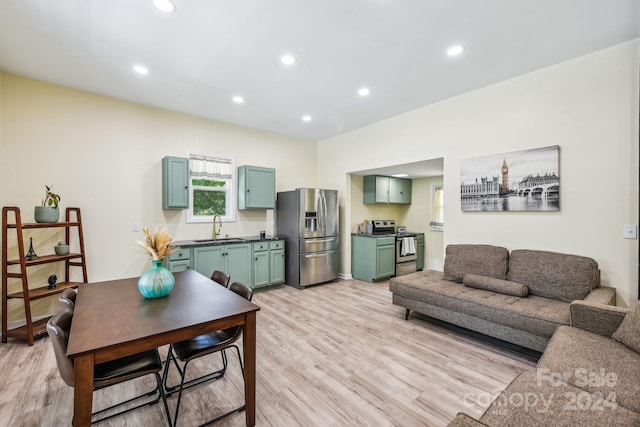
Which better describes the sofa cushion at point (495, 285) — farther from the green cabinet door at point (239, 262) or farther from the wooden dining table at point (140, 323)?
the green cabinet door at point (239, 262)

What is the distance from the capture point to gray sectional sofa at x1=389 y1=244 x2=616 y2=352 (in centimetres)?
240

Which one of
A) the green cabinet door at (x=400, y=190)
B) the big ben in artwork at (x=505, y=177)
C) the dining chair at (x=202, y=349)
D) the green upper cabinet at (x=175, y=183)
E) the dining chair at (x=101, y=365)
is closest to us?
the dining chair at (x=101, y=365)

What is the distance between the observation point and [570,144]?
281 centimetres

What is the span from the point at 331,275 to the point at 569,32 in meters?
4.36

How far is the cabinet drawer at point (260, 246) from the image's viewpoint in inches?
182

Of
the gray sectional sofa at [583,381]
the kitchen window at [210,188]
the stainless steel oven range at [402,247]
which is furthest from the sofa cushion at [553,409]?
the kitchen window at [210,188]

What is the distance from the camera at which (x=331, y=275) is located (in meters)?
5.21

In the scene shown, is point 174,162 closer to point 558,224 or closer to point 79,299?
point 79,299

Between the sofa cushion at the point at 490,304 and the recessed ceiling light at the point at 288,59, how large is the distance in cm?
276

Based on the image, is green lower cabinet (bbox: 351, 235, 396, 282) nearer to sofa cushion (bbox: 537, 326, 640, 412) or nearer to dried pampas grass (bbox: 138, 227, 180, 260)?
sofa cushion (bbox: 537, 326, 640, 412)

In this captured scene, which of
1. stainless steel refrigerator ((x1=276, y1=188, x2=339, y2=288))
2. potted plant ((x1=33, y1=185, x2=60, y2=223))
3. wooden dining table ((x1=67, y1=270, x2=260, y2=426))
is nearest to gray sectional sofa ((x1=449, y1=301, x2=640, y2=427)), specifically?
wooden dining table ((x1=67, y1=270, x2=260, y2=426))

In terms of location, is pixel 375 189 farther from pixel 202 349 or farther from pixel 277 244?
pixel 202 349

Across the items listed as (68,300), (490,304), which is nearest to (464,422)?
(490,304)

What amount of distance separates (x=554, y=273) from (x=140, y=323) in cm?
347
